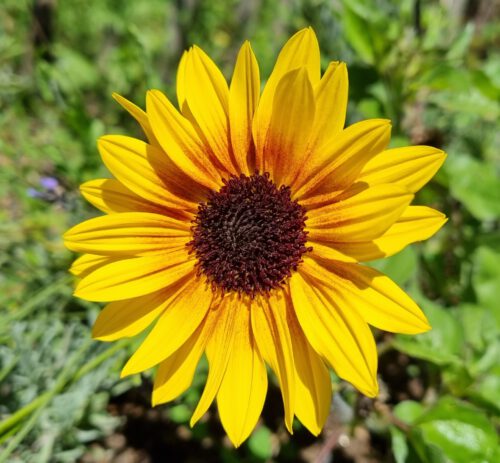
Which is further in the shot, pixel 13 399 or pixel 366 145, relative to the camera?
pixel 13 399

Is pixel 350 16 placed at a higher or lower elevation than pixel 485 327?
higher

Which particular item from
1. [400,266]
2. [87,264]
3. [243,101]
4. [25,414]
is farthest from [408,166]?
[25,414]

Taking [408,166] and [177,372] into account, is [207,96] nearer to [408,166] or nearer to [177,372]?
[408,166]

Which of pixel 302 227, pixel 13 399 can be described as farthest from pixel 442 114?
pixel 13 399

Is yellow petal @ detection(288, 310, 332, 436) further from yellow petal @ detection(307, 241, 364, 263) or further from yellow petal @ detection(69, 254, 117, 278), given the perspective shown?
yellow petal @ detection(69, 254, 117, 278)

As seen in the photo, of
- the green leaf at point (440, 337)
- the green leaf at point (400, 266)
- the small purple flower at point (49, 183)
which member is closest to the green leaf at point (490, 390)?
the green leaf at point (440, 337)

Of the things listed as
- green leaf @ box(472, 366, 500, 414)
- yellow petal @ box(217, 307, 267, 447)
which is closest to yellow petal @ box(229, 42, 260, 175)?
yellow petal @ box(217, 307, 267, 447)

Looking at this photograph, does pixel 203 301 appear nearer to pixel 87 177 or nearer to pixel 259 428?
pixel 259 428
